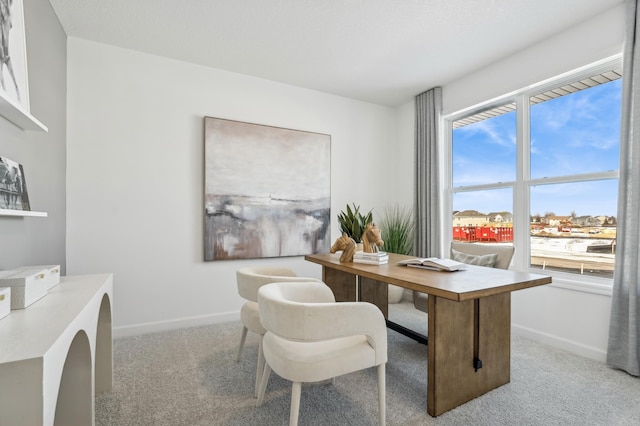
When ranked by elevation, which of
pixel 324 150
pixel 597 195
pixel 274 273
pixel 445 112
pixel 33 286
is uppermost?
pixel 445 112

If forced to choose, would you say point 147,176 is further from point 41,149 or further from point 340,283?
point 340,283

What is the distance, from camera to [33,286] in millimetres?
1284

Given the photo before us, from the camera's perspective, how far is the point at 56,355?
0.89 metres

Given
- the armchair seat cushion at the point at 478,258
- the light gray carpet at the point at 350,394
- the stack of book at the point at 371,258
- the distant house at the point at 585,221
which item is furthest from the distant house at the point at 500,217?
the stack of book at the point at 371,258

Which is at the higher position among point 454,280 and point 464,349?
point 454,280

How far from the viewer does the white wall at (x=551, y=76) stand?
7.87ft

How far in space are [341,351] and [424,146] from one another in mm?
3148

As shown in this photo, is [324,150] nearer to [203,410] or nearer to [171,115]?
[171,115]

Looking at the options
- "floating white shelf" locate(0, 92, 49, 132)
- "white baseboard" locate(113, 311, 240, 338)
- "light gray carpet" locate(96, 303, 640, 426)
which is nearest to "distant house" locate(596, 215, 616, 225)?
"light gray carpet" locate(96, 303, 640, 426)

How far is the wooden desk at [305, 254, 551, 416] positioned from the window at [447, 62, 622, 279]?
131cm

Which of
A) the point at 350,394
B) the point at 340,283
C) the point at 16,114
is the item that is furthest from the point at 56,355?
the point at 340,283

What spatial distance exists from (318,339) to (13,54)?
206 centimetres

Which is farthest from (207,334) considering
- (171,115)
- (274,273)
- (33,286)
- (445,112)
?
(445,112)

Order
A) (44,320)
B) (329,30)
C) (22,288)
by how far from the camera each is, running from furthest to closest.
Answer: (329,30), (22,288), (44,320)
